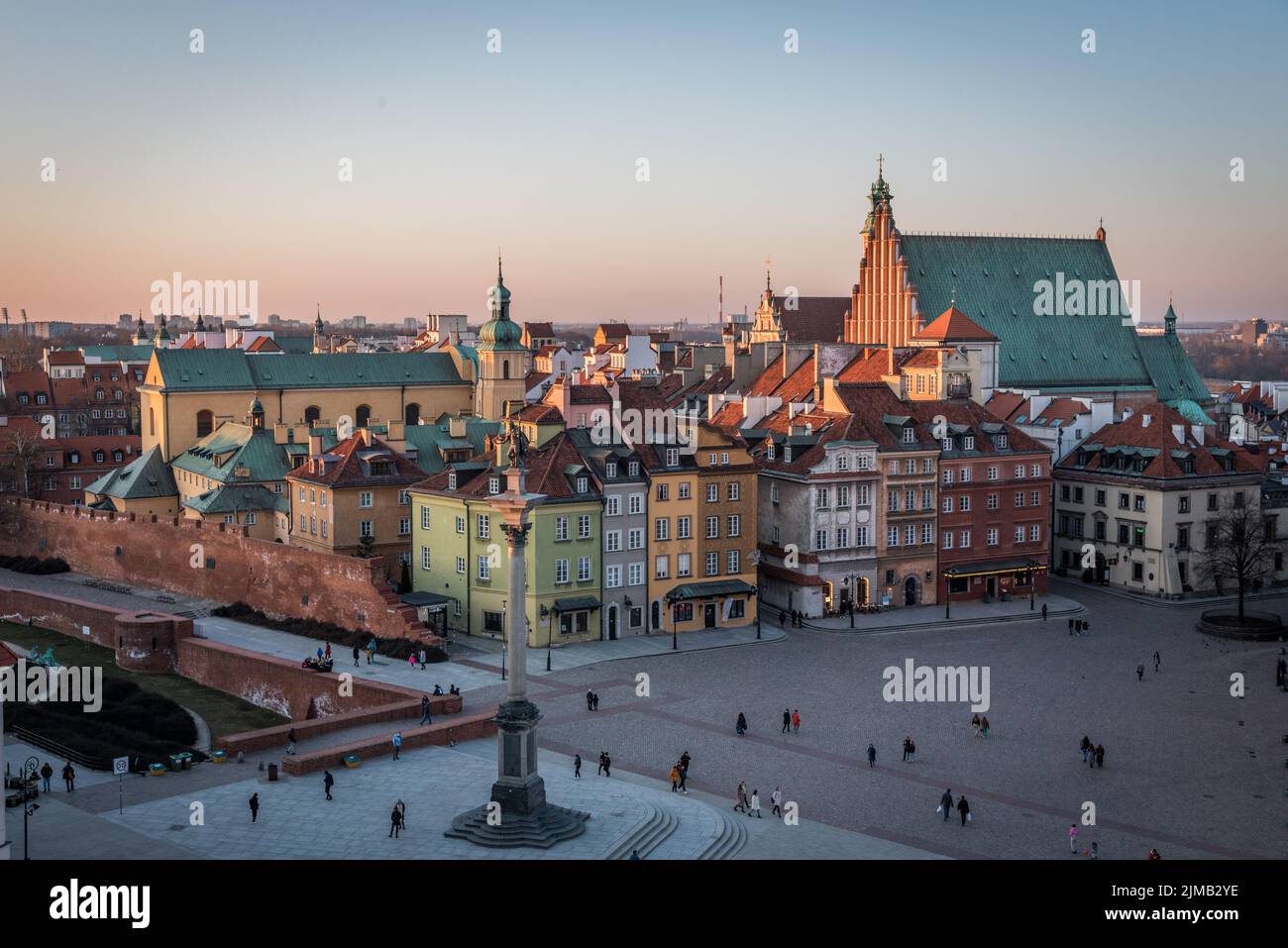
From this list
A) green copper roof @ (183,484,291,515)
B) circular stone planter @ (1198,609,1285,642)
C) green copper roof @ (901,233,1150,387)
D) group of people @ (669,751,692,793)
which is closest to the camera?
group of people @ (669,751,692,793)

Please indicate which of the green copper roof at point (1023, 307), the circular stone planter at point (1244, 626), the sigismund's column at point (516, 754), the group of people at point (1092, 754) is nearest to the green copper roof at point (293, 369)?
the green copper roof at point (1023, 307)

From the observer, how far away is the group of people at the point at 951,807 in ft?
110

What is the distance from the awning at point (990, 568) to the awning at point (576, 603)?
15917mm

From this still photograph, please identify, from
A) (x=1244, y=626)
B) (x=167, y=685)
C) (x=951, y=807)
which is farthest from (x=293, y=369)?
(x=951, y=807)

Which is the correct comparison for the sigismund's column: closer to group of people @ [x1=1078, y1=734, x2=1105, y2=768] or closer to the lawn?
group of people @ [x1=1078, y1=734, x2=1105, y2=768]

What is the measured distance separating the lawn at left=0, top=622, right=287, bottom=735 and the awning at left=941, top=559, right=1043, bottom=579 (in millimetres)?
27790

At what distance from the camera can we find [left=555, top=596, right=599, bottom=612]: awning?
5184cm

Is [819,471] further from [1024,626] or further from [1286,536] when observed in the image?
[1286,536]

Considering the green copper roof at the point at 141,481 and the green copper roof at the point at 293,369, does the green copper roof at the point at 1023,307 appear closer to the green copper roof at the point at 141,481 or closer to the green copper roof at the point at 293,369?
the green copper roof at the point at 293,369

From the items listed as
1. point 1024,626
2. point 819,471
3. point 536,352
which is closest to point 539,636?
point 819,471

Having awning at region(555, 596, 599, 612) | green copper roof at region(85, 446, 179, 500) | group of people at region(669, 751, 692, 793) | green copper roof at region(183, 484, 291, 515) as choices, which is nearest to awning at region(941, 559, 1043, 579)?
awning at region(555, 596, 599, 612)

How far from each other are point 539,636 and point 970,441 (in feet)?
69.0

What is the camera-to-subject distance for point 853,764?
3862cm

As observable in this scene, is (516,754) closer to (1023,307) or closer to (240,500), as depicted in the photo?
(240,500)
